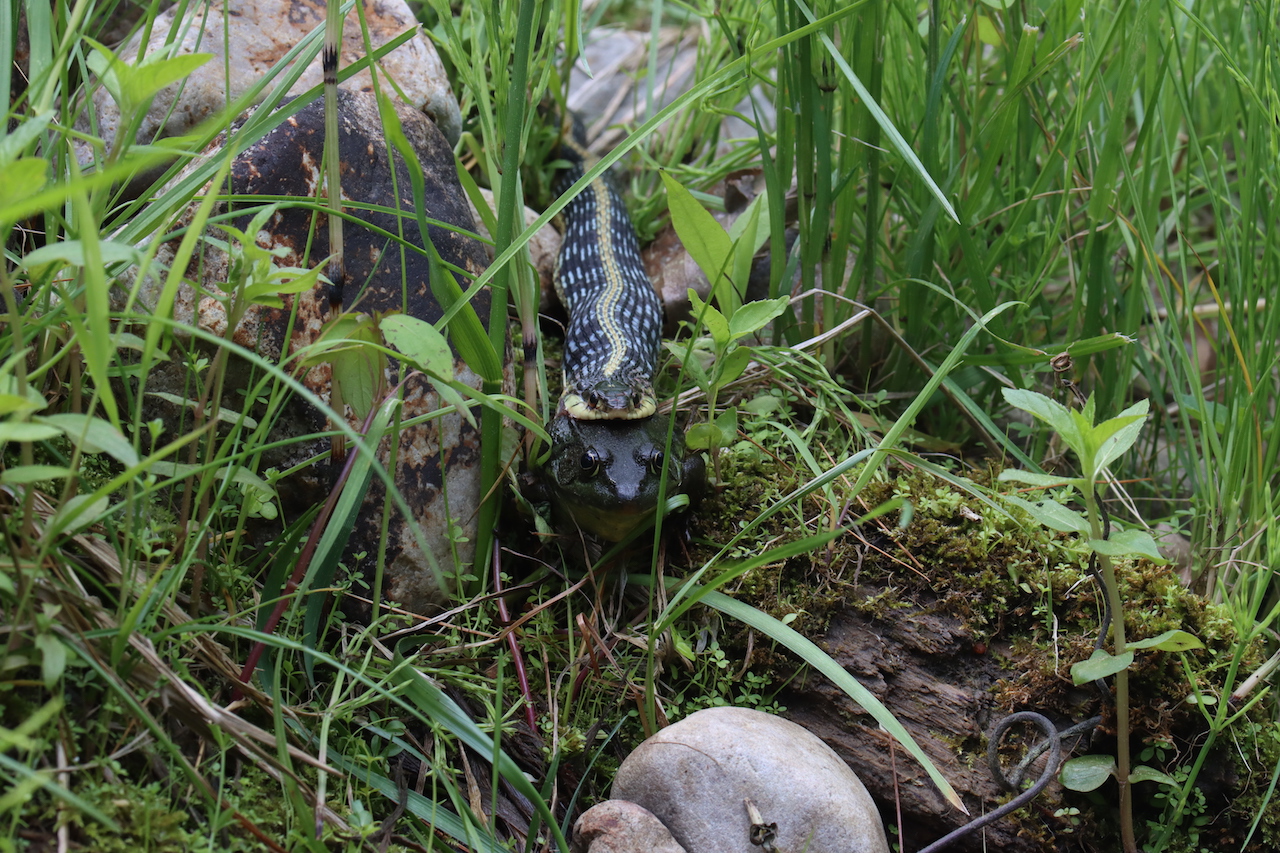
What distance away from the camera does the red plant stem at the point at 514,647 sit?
7.13ft

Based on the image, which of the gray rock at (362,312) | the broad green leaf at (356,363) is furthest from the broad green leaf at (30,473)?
the gray rock at (362,312)

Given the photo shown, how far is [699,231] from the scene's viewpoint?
2426 mm

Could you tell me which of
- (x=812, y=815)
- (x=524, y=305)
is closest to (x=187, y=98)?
(x=524, y=305)

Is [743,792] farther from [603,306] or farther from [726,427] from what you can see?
[603,306]

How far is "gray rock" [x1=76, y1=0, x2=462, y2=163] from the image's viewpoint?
265 cm

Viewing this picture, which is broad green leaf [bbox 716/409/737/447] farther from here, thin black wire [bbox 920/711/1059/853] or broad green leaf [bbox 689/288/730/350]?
thin black wire [bbox 920/711/1059/853]

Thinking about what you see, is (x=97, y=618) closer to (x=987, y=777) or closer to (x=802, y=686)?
(x=802, y=686)

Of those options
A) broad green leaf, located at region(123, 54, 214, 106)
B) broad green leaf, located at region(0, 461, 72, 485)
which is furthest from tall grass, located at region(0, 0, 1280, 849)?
broad green leaf, located at region(123, 54, 214, 106)

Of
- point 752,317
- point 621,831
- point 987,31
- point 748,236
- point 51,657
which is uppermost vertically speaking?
point 987,31

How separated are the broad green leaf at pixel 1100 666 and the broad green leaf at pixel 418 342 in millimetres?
1549

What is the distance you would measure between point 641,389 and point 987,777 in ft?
4.52

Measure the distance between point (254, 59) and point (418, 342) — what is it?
5.71 ft

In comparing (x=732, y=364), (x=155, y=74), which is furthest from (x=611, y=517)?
(x=155, y=74)

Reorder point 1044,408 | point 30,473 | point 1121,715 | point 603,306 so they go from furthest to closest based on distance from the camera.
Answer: point 603,306
point 1121,715
point 1044,408
point 30,473
